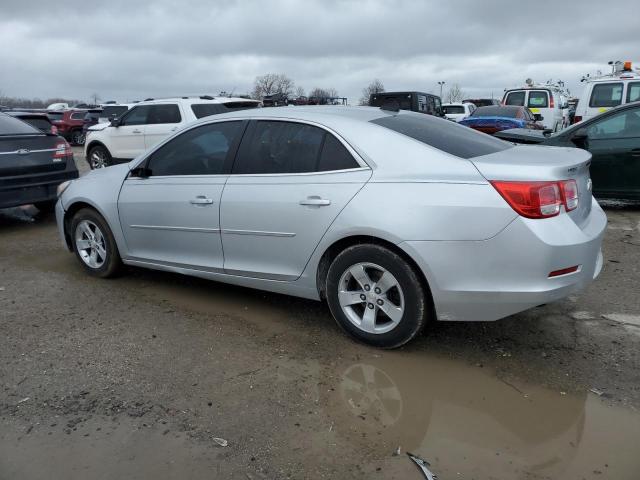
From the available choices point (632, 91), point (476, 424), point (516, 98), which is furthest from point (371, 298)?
point (516, 98)

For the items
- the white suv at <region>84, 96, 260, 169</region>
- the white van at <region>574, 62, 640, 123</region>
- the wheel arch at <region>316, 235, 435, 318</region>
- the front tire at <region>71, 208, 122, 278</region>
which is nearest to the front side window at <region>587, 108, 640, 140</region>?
the white van at <region>574, 62, 640, 123</region>

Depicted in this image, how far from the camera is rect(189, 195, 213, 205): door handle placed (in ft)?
13.6

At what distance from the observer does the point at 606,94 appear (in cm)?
1171

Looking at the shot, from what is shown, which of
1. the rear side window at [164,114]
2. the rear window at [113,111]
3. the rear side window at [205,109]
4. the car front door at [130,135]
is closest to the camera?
the rear side window at [205,109]

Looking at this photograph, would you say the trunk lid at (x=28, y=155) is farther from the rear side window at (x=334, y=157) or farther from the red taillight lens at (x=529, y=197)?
the red taillight lens at (x=529, y=197)

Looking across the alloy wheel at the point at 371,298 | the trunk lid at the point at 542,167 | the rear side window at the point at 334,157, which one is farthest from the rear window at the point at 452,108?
the alloy wheel at the point at 371,298

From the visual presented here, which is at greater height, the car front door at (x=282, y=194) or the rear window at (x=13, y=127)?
the rear window at (x=13, y=127)

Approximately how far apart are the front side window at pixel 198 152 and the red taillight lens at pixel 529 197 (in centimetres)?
206

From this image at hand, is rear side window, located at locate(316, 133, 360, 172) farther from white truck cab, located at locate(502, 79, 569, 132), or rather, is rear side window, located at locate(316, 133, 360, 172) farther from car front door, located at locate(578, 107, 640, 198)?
white truck cab, located at locate(502, 79, 569, 132)

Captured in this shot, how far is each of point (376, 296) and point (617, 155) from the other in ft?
17.4

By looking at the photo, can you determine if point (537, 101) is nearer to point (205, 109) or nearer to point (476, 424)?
point (205, 109)

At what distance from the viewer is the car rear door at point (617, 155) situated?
714cm

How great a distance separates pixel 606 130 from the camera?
7.41 m

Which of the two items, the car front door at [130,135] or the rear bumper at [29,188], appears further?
the car front door at [130,135]
